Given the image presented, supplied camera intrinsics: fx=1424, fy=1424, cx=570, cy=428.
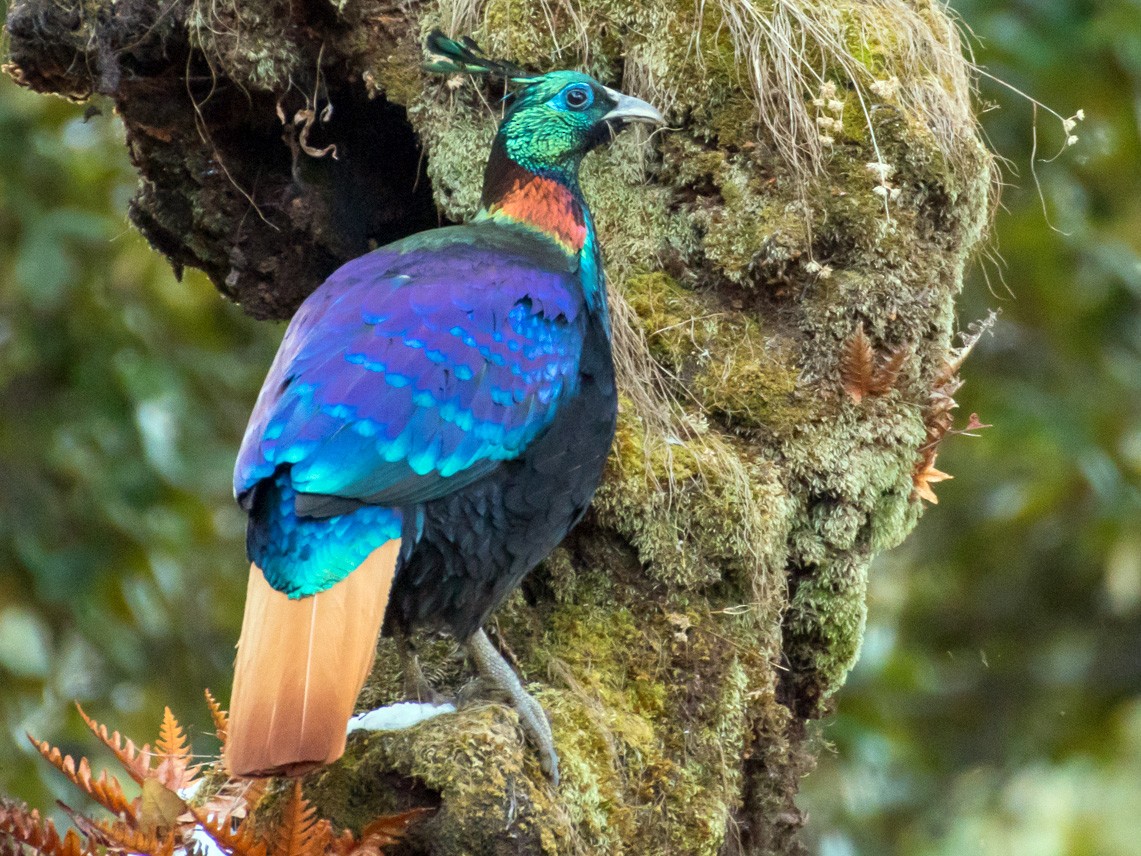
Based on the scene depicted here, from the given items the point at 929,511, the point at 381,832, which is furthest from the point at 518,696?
the point at 929,511

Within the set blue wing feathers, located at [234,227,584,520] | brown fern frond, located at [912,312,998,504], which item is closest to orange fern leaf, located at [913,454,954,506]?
brown fern frond, located at [912,312,998,504]

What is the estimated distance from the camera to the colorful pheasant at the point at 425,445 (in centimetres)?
284

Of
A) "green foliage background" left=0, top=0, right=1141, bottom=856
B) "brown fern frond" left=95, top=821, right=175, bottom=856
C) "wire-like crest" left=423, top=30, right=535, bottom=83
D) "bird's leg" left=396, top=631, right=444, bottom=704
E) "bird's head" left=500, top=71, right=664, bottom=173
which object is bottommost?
"green foliage background" left=0, top=0, right=1141, bottom=856

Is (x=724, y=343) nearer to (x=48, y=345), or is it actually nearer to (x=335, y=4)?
(x=335, y=4)

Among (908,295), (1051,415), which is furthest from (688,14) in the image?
(1051,415)

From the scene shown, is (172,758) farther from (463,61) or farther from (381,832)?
(463,61)

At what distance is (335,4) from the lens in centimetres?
417

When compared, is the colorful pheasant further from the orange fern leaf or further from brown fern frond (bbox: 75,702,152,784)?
the orange fern leaf

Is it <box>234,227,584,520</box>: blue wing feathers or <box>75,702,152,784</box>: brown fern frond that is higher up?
<box>234,227,584,520</box>: blue wing feathers

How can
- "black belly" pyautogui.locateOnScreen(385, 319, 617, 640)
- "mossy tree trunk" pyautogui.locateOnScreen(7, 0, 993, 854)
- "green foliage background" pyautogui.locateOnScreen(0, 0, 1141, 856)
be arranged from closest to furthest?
1. "black belly" pyautogui.locateOnScreen(385, 319, 617, 640)
2. "mossy tree trunk" pyautogui.locateOnScreen(7, 0, 993, 854)
3. "green foliage background" pyautogui.locateOnScreen(0, 0, 1141, 856)

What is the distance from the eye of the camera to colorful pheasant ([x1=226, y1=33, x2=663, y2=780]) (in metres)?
2.84

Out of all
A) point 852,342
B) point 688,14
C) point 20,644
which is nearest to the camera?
point 852,342

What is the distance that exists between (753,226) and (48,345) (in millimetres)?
3468

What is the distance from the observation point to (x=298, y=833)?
270 centimetres
